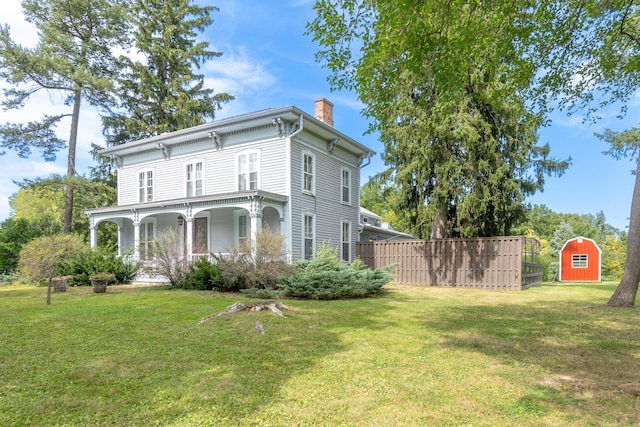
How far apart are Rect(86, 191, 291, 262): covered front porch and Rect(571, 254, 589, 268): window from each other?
730 inches

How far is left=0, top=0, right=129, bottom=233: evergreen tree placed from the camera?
2136 centimetres

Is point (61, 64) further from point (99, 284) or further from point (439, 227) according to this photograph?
point (439, 227)

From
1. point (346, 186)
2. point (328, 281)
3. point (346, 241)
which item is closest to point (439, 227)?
point (346, 241)

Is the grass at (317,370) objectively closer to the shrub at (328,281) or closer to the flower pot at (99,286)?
the shrub at (328,281)

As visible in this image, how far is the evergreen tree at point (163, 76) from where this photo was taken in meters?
26.4

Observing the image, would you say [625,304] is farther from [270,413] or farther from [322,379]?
[270,413]

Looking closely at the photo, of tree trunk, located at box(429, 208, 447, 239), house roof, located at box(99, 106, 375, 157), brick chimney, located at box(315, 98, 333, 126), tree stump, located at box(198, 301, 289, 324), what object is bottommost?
tree stump, located at box(198, 301, 289, 324)

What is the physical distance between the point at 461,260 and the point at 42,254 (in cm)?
1575

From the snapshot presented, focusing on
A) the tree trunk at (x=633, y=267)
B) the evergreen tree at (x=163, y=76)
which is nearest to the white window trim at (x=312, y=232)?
the tree trunk at (x=633, y=267)

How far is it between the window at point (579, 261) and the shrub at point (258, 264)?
1980cm

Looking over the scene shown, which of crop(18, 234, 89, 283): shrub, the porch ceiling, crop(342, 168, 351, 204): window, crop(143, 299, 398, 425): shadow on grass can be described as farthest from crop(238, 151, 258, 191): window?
crop(143, 299, 398, 425): shadow on grass

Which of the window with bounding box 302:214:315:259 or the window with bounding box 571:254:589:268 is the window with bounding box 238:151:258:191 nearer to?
the window with bounding box 302:214:315:259

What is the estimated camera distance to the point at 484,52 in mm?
6840

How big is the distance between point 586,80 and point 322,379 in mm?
9037
